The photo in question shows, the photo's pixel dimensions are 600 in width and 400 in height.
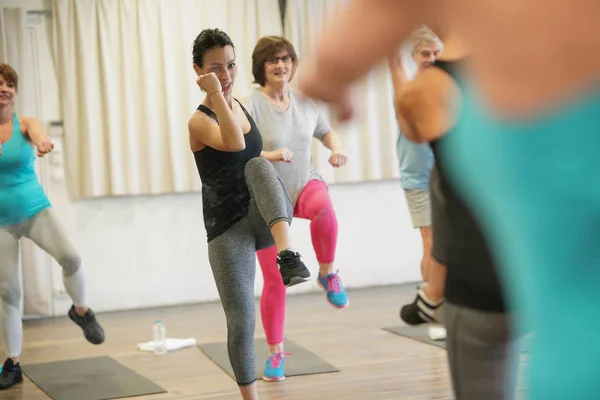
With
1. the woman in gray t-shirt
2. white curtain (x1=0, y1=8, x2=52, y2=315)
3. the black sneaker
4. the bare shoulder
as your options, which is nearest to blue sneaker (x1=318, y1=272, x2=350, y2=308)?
the woman in gray t-shirt

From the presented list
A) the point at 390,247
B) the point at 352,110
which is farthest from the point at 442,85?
the point at 390,247

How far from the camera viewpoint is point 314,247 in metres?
3.88

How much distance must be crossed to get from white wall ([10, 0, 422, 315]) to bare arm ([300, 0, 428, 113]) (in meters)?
5.83

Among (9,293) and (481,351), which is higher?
(481,351)

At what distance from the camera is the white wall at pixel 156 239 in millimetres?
6535

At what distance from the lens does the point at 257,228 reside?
3.00 m

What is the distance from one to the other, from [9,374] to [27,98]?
275 centimetres

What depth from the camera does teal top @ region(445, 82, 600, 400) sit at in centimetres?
75

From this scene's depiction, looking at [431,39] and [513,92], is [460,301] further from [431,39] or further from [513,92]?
[431,39]

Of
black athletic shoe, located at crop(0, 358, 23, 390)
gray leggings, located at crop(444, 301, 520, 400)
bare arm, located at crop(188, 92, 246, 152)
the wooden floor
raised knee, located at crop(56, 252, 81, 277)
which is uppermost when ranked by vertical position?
bare arm, located at crop(188, 92, 246, 152)

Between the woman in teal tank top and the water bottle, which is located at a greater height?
the woman in teal tank top

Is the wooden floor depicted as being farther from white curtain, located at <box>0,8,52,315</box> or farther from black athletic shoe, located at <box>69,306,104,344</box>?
black athletic shoe, located at <box>69,306,104,344</box>

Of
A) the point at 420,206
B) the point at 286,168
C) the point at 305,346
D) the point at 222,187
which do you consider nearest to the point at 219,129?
the point at 222,187

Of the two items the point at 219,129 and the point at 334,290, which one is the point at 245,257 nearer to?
the point at 219,129
